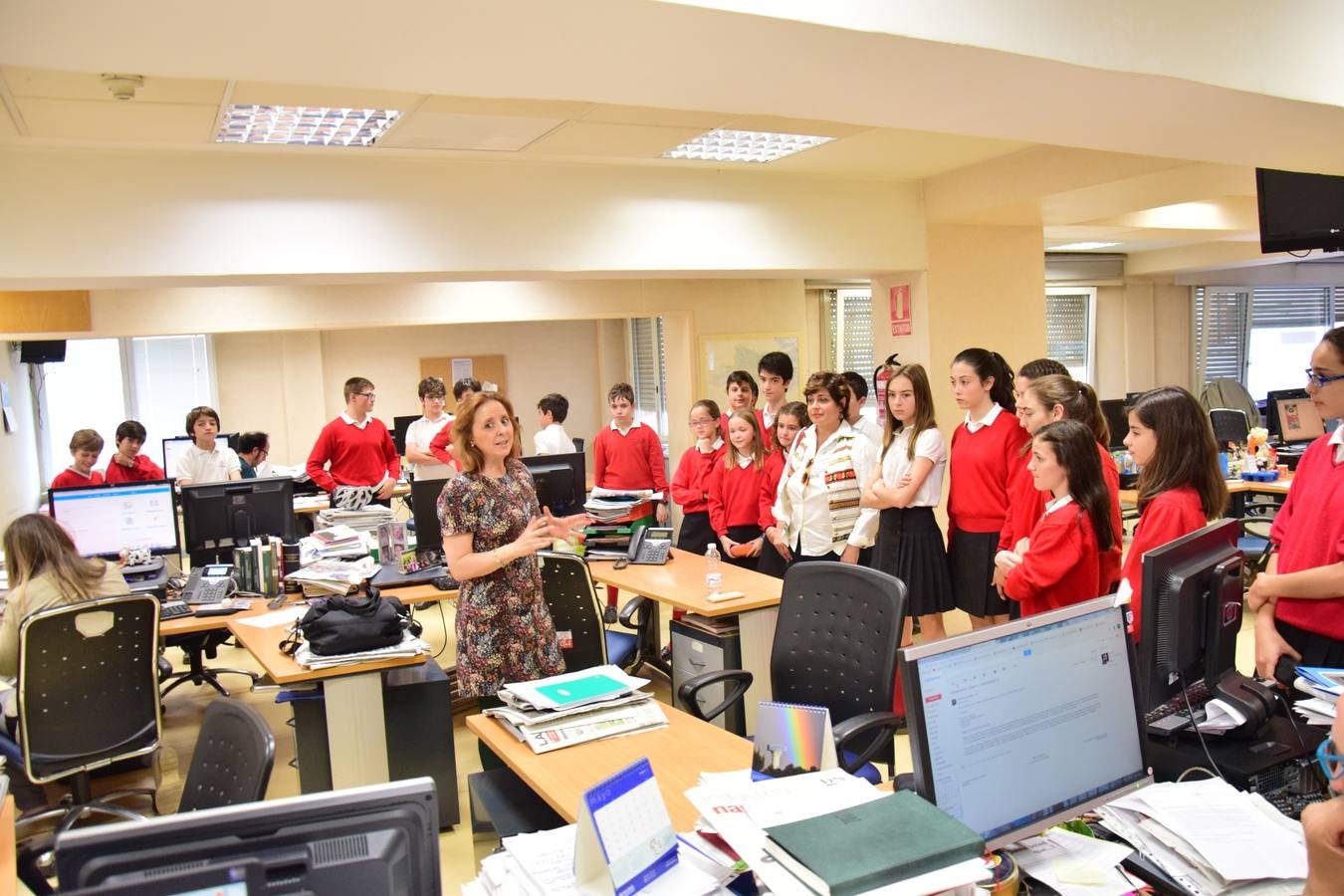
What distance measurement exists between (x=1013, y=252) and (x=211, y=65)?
6.13 m

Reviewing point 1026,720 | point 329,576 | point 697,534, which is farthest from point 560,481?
point 1026,720

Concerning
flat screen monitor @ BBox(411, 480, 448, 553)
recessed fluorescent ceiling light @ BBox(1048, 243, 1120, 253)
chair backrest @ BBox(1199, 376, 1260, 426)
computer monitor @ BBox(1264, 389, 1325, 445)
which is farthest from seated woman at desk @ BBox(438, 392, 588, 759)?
chair backrest @ BBox(1199, 376, 1260, 426)

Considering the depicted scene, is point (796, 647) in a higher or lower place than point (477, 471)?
lower

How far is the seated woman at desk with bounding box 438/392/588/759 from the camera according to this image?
3693mm

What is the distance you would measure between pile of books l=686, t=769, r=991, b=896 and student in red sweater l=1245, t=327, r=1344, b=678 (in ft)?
5.58

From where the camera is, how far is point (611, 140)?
5.46m

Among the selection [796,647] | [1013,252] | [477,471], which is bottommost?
[796,647]

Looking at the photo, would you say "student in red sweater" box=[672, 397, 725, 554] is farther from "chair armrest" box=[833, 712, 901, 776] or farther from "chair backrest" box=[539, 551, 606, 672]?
"chair armrest" box=[833, 712, 901, 776]

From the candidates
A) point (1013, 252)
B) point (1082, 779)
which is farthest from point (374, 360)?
point (1082, 779)

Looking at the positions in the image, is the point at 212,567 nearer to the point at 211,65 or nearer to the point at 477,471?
the point at 477,471

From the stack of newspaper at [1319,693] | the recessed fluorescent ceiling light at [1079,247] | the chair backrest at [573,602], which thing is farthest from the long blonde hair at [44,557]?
the recessed fluorescent ceiling light at [1079,247]

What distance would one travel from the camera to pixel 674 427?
10.0 meters

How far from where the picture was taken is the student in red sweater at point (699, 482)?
6.39 metres

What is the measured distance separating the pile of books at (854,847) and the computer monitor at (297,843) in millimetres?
557
